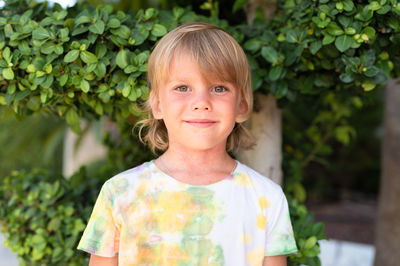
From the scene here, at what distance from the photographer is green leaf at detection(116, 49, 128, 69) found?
1718mm

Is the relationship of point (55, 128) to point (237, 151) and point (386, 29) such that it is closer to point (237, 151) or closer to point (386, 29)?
point (237, 151)

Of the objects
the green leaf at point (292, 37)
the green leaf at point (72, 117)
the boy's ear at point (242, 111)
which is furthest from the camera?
the green leaf at point (72, 117)

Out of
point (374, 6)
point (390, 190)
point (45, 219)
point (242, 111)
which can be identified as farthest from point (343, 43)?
point (390, 190)

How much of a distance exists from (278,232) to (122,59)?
88 centimetres

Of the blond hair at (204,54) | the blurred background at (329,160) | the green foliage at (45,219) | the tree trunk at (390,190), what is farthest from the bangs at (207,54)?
the blurred background at (329,160)

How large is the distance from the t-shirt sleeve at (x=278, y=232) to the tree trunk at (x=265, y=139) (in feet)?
2.36

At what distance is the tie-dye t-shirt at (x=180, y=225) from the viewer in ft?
4.89

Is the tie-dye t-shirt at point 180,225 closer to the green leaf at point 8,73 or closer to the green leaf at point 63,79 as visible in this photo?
the green leaf at point 63,79

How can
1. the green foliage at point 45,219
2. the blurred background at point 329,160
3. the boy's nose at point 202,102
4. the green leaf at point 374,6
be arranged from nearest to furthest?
the boy's nose at point 202,102 → the green leaf at point 374,6 → the green foliage at point 45,219 → the blurred background at point 329,160

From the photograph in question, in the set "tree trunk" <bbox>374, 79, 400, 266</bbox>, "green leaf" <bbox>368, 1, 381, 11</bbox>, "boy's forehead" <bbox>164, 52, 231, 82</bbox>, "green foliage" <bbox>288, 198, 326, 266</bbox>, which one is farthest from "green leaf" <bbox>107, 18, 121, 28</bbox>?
"tree trunk" <bbox>374, 79, 400, 266</bbox>

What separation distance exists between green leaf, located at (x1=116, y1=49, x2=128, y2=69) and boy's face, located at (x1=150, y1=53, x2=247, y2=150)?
0.25 metres

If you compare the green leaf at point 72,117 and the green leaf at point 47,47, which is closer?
the green leaf at point 47,47

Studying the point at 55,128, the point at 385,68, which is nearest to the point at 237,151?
the point at 385,68

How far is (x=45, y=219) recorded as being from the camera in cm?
225
